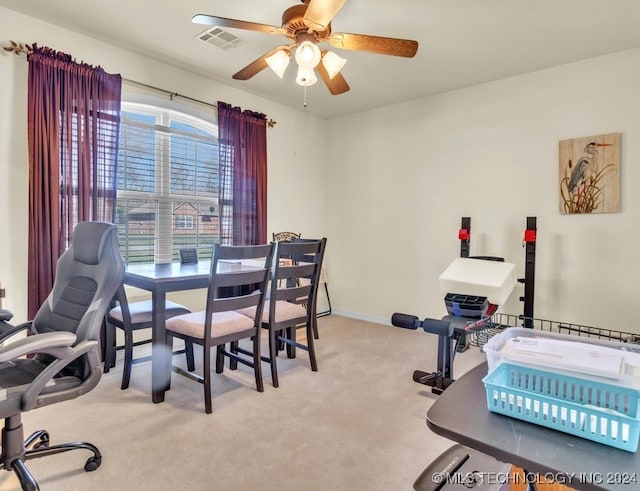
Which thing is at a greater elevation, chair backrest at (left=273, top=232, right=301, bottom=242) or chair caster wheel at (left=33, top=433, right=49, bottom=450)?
chair backrest at (left=273, top=232, right=301, bottom=242)

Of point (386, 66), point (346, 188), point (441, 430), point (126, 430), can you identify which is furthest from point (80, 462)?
point (346, 188)

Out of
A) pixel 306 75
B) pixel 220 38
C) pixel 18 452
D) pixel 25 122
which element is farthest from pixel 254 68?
pixel 18 452

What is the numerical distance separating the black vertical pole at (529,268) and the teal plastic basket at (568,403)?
8.56ft

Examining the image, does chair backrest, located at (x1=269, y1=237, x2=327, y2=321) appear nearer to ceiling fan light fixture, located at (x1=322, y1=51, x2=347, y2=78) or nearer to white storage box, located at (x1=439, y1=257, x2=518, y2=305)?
white storage box, located at (x1=439, y1=257, x2=518, y2=305)

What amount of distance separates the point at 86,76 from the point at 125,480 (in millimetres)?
2681

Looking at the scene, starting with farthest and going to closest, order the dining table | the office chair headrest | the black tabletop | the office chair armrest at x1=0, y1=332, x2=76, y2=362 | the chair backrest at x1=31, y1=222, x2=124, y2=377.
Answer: the dining table, the office chair headrest, the chair backrest at x1=31, y1=222, x2=124, y2=377, the office chair armrest at x1=0, y1=332, x2=76, y2=362, the black tabletop

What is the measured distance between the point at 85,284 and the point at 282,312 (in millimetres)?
1362

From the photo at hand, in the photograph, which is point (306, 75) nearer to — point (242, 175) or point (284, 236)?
point (242, 175)

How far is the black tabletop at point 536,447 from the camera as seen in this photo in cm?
56

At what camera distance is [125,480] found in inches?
62.5

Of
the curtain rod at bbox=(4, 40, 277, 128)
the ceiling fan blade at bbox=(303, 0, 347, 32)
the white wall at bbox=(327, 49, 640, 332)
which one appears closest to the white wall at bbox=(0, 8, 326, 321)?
the curtain rod at bbox=(4, 40, 277, 128)

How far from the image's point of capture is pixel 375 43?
2.12 meters

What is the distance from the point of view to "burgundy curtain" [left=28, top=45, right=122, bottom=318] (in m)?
2.49

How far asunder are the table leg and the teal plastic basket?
78.1 inches
